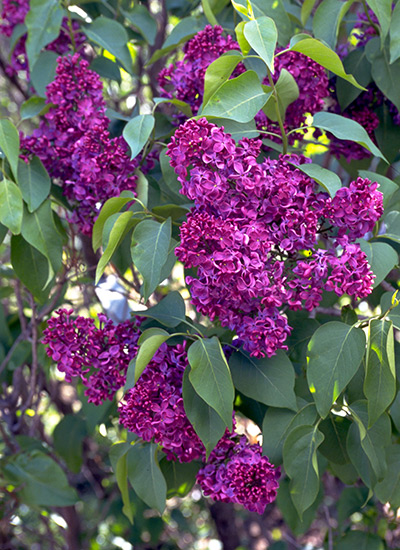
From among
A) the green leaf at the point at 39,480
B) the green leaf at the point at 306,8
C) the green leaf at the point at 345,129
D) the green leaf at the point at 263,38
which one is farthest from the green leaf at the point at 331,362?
the green leaf at the point at 39,480

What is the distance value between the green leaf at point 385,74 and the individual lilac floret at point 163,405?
564mm

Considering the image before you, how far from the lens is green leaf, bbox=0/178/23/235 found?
0.92 metres

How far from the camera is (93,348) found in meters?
0.90

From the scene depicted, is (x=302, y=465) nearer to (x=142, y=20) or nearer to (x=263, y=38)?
(x=263, y=38)

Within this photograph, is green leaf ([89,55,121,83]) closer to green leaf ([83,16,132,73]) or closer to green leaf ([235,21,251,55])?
green leaf ([83,16,132,73])

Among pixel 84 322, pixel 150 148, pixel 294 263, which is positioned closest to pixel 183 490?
pixel 84 322

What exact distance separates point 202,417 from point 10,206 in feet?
1.39

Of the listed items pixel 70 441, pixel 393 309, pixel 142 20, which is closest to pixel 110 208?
pixel 393 309

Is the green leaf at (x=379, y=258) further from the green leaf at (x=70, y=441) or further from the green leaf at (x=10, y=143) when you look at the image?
the green leaf at (x=70, y=441)

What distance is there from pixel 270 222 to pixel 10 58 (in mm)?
837

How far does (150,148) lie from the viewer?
3.50 ft

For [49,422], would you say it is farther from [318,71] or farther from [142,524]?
[318,71]

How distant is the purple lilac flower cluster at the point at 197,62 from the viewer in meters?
1.03

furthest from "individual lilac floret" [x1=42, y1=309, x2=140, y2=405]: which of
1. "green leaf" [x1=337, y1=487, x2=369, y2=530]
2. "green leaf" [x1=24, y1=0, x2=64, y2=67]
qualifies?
"green leaf" [x1=337, y1=487, x2=369, y2=530]
